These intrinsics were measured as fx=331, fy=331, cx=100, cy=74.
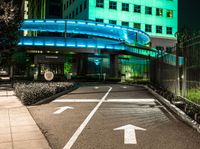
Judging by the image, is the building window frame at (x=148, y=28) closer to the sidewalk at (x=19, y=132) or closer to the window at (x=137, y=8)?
the window at (x=137, y=8)

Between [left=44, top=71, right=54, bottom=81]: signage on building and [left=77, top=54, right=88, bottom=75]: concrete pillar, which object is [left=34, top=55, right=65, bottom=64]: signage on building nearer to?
[left=77, top=54, right=88, bottom=75]: concrete pillar

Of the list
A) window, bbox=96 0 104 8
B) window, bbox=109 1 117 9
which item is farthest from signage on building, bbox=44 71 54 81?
window, bbox=109 1 117 9

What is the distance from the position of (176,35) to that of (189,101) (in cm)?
→ 7561

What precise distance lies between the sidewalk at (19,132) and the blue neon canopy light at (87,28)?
51.8 m

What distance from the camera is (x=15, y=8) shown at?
25688 mm

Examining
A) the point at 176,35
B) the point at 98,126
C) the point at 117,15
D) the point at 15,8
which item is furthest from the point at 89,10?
the point at 98,126

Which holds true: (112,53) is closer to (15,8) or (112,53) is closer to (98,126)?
(15,8)

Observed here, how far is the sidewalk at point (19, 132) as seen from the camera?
24.4 ft

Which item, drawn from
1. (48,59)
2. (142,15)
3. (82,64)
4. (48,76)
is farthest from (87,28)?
(48,76)

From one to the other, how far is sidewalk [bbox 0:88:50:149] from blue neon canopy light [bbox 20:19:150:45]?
2039 inches

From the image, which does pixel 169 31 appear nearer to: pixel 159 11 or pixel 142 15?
pixel 159 11

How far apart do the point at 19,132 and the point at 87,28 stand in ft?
190

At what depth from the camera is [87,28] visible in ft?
216

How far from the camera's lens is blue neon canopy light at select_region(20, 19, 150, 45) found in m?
63.9
